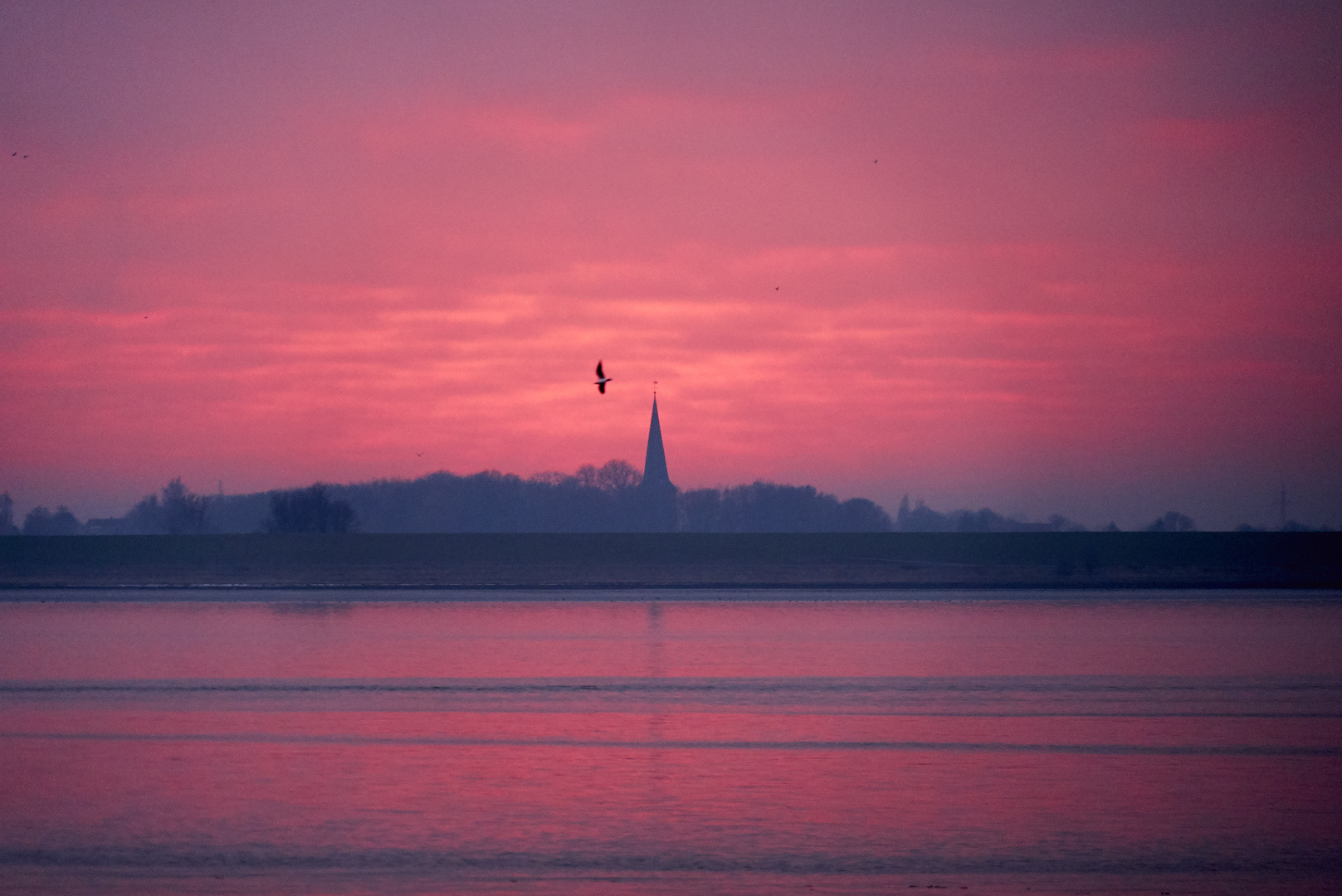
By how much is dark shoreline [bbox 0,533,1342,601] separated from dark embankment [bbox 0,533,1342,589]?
13cm

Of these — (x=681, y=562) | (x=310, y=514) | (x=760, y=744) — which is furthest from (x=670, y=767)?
(x=310, y=514)

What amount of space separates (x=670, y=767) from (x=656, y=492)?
110369mm

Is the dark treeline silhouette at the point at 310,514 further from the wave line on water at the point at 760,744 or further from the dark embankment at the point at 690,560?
the wave line on water at the point at 760,744

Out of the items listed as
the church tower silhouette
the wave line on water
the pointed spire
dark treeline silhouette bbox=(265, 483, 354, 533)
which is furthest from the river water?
the pointed spire

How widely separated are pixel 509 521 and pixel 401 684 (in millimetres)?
91677

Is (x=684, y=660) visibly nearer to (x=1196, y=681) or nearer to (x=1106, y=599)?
(x=1196, y=681)

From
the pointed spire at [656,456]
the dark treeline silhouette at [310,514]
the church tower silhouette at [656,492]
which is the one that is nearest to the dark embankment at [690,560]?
the dark treeline silhouette at [310,514]

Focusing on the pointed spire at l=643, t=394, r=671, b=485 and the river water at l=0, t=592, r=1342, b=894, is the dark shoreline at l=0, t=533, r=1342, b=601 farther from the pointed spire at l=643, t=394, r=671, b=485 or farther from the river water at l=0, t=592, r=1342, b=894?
the pointed spire at l=643, t=394, r=671, b=485

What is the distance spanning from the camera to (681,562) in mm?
71125

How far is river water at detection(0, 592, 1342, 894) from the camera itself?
448 inches

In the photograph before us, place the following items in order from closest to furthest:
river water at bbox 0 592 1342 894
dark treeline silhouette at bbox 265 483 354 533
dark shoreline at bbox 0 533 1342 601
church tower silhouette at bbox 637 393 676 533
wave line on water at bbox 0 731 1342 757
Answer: river water at bbox 0 592 1342 894 → wave line on water at bbox 0 731 1342 757 → dark shoreline at bbox 0 533 1342 601 → dark treeline silhouette at bbox 265 483 354 533 → church tower silhouette at bbox 637 393 676 533

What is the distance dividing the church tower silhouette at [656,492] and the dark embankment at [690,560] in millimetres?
34018

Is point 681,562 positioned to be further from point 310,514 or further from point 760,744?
point 760,744

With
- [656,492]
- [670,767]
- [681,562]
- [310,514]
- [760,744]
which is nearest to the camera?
[670,767]
